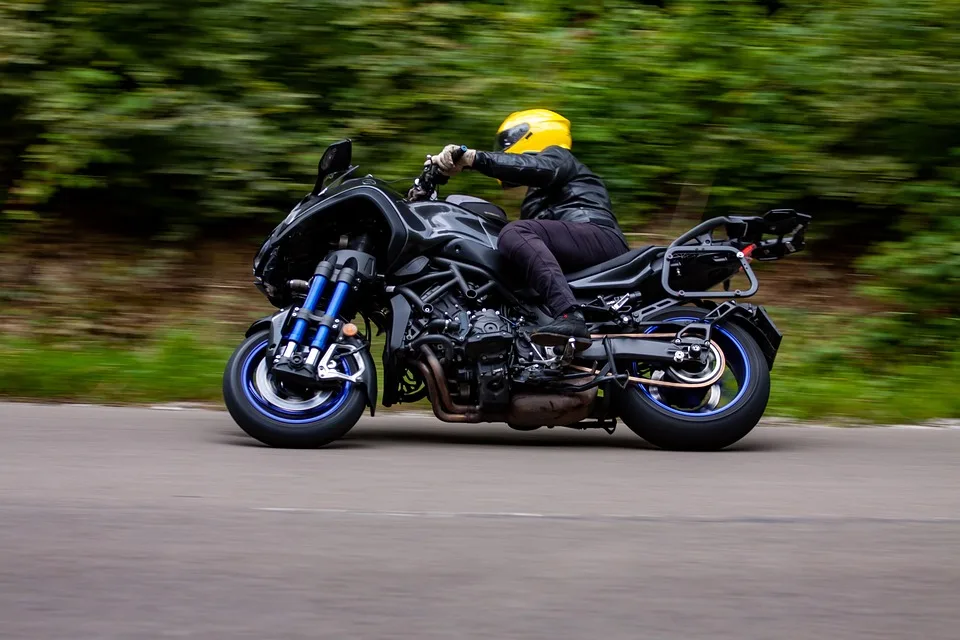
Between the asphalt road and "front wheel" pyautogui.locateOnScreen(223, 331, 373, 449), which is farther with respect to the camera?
"front wheel" pyautogui.locateOnScreen(223, 331, 373, 449)

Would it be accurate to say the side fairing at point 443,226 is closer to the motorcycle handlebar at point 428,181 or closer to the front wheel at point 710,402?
the motorcycle handlebar at point 428,181

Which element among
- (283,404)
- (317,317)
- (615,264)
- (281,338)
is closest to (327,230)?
(317,317)

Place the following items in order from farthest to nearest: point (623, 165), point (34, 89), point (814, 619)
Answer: point (623, 165)
point (34, 89)
point (814, 619)

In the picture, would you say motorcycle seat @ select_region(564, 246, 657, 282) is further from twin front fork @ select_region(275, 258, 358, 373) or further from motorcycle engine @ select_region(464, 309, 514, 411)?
twin front fork @ select_region(275, 258, 358, 373)

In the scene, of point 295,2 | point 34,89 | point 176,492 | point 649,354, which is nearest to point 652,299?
point 649,354

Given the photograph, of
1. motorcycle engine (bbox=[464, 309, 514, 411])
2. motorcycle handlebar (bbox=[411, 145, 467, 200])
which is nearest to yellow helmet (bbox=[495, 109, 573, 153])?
Result: motorcycle handlebar (bbox=[411, 145, 467, 200])

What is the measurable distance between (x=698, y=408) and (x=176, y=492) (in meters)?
2.70

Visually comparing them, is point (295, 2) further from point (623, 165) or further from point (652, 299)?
point (652, 299)

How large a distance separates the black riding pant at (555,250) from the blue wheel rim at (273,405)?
1.00 metres

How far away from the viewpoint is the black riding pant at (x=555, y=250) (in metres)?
6.23

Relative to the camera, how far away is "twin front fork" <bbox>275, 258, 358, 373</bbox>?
610cm

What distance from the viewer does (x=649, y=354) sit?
6.35 m

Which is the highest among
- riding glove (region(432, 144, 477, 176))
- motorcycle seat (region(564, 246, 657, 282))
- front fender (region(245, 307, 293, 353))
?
riding glove (region(432, 144, 477, 176))

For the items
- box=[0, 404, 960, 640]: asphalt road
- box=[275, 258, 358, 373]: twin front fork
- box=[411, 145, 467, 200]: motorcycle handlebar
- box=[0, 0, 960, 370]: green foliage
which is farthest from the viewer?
box=[0, 0, 960, 370]: green foliage
